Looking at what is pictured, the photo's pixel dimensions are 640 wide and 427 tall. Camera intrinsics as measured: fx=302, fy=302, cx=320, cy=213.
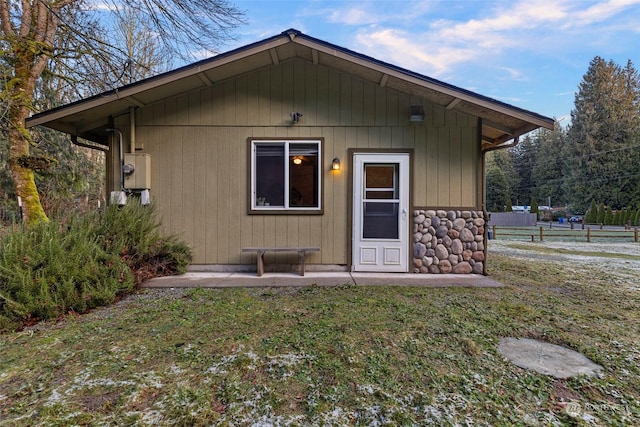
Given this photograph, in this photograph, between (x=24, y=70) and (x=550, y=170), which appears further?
(x=550, y=170)

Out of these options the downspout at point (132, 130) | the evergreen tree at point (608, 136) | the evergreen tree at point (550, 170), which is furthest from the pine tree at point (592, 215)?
the downspout at point (132, 130)

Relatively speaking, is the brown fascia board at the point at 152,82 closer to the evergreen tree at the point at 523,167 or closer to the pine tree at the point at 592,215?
the pine tree at the point at 592,215

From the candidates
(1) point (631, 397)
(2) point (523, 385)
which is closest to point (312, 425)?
(2) point (523, 385)

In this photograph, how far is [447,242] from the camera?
196 inches

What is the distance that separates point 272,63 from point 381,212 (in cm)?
304

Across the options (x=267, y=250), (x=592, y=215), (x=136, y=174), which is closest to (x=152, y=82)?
(x=136, y=174)

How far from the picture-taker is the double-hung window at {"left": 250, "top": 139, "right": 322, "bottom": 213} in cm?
501

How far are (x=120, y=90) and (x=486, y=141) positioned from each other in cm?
649

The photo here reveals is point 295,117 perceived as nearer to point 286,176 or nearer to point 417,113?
point 286,176

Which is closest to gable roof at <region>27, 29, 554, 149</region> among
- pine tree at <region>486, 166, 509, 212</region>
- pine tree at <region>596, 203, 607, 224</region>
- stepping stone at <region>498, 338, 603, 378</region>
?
stepping stone at <region>498, 338, 603, 378</region>

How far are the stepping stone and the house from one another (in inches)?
96.9

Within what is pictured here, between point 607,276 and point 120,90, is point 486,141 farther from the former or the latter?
point 120,90

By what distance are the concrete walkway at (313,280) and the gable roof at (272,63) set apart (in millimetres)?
2497

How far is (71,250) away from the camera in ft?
10.6
